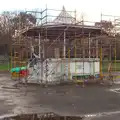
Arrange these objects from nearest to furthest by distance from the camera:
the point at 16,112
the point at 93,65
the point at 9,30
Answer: the point at 16,112 < the point at 93,65 < the point at 9,30

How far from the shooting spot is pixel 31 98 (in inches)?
477

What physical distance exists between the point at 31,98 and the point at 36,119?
13.8 ft

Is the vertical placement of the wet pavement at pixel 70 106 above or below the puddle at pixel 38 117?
below

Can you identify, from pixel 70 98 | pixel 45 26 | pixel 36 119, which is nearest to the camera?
pixel 36 119

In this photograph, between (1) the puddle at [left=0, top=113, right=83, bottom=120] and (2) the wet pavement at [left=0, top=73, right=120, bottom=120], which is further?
(2) the wet pavement at [left=0, top=73, right=120, bottom=120]

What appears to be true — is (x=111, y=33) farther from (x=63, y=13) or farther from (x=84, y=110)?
(x=84, y=110)

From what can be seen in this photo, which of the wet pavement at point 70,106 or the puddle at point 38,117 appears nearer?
the puddle at point 38,117

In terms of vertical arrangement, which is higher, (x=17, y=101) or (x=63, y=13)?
(x=63, y=13)

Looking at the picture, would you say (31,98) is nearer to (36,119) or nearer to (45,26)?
(36,119)

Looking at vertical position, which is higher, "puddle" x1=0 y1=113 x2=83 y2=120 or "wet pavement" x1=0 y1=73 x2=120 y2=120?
"puddle" x1=0 y1=113 x2=83 y2=120

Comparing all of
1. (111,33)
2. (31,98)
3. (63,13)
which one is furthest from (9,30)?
(31,98)

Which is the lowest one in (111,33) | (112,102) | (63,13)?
(112,102)

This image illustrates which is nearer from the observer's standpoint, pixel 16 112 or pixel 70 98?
pixel 16 112

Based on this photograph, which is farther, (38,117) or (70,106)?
(70,106)
